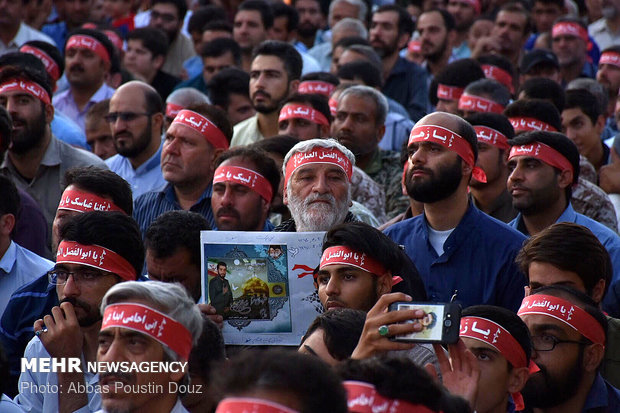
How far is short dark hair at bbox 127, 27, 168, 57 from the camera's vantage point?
528 inches

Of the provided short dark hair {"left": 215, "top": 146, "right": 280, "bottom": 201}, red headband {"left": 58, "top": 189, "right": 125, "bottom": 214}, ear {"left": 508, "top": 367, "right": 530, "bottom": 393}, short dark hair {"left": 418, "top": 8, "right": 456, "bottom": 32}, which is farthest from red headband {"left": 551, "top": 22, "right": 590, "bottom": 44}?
ear {"left": 508, "top": 367, "right": 530, "bottom": 393}

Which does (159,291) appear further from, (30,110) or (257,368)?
(30,110)

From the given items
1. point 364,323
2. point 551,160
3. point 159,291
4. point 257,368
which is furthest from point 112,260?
point 551,160

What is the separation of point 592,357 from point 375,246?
123 centimetres

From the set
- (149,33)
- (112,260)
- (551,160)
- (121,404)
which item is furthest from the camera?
(149,33)

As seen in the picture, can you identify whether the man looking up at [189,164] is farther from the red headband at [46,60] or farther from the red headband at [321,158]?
the red headband at [46,60]

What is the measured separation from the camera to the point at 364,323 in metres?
4.71

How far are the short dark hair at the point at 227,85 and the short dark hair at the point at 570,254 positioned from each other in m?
5.64

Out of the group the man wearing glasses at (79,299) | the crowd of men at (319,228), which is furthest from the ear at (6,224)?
the man wearing glasses at (79,299)

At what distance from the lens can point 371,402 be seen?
3443 millimetres

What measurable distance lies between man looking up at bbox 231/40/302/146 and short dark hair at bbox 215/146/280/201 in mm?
2649

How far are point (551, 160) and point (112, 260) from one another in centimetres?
334

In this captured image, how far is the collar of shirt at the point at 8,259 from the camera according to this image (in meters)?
6.77

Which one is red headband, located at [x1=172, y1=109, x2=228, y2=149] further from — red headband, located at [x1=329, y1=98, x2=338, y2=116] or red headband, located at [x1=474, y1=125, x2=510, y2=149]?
red headband, located at [x1=474, y1=125, x2=510, y2=149]
